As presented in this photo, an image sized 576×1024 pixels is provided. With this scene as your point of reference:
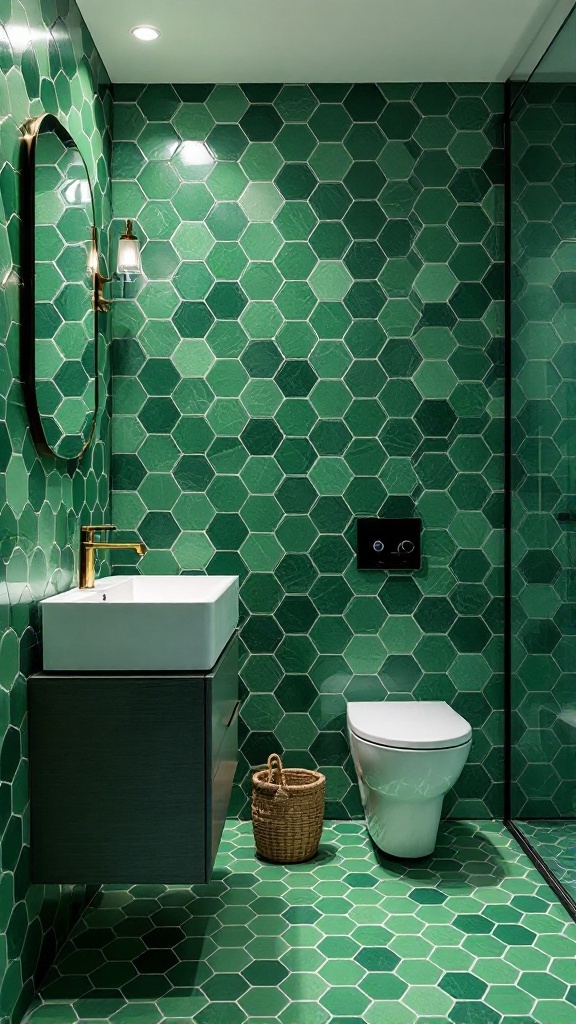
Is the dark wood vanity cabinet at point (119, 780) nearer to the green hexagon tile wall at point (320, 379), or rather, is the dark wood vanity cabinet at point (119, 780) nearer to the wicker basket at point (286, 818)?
the wicker basket at point (286, 818)

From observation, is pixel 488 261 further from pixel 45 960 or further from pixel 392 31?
pixel 45 960

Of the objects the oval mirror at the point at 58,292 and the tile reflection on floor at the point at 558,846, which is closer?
the oval mirror at the point at 58,292

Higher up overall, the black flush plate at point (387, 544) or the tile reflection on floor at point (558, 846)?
the black flush plate at point (387, 544)

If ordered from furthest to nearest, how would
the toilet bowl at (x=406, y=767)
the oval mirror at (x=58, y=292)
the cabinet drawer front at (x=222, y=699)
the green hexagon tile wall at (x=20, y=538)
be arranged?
the toilet bowl at (x=406, y=767) < the cabinet drawer front at (x=222, y=699) < the oval mirror at (x=58, y=292) < the green hexagon tile wall at (x=20, y=538)

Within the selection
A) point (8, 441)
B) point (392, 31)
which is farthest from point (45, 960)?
point (392, 31)

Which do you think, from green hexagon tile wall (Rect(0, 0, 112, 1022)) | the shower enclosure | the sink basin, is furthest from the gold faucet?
the shower enclosure

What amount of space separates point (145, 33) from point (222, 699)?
220 centimetres

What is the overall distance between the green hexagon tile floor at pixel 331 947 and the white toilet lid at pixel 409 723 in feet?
1.57

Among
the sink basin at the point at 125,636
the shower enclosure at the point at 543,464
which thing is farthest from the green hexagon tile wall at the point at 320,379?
the sink basin at the point at 125,636

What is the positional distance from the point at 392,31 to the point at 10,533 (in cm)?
214

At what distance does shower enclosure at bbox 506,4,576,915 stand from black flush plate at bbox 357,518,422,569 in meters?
0.37

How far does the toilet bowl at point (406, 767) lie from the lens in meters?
2.77

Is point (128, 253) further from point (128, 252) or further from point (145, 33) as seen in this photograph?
point (145, 33)

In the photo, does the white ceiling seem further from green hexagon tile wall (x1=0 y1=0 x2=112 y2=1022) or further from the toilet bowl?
the toilet bowl
